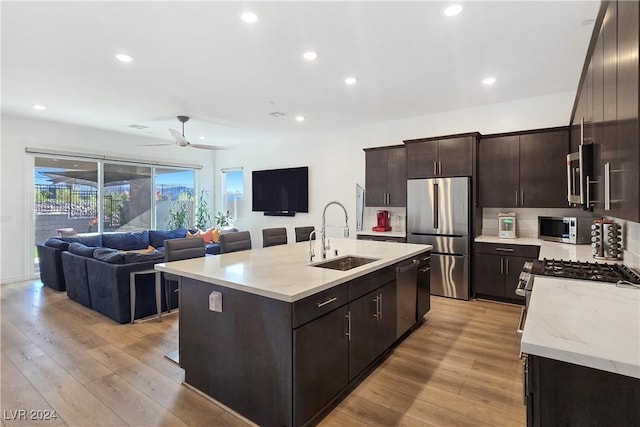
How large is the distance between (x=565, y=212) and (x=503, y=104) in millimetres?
1738

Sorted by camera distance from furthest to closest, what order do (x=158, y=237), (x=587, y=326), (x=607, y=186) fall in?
1. (x=158, y=237)
2. (x=607, y=186)
3. (x=587, y=326)

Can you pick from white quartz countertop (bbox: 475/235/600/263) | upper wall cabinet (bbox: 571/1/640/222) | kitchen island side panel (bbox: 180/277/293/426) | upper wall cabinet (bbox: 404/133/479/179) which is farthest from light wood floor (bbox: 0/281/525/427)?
upper wall cabinet (bbox: 404/133/479/179)

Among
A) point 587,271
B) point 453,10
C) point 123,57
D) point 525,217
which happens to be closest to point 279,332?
point 587,271

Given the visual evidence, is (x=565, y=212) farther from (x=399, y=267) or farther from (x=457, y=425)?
(x=457, y=425)

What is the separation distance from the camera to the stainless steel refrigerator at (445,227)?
4539 millimetres

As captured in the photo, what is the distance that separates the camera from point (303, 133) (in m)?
6.91

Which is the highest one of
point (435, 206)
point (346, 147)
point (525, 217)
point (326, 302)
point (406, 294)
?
point (346, 147)

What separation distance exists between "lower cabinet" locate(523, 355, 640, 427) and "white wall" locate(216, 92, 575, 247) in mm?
4387

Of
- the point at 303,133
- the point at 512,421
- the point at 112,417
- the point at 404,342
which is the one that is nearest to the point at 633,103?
the point at 512,421

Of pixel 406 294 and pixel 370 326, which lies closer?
pixel 370 326

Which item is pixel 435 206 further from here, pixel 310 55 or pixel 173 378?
pixel 173 378

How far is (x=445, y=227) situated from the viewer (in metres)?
4.68

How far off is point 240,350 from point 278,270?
0.60m

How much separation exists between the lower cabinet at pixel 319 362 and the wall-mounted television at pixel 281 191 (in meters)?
4.89
